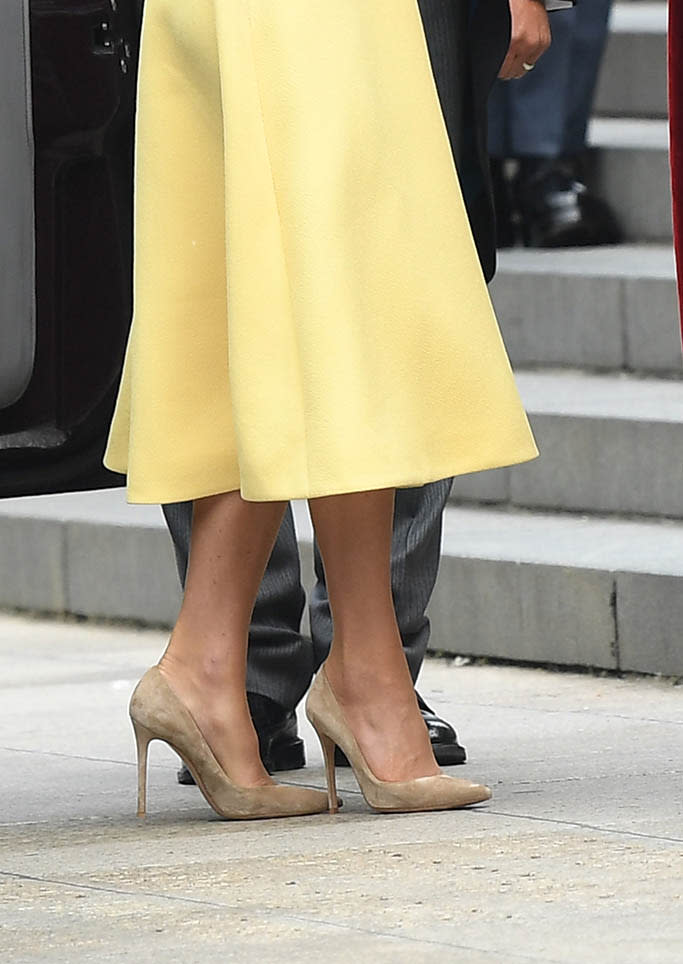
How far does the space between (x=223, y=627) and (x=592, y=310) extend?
2.48 m

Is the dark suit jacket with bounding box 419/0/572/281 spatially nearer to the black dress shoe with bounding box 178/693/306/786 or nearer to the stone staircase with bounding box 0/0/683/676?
the black dress shoe with bounding box 178/693/306/786

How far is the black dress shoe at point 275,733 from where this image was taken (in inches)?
134

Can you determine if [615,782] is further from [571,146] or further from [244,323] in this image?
[571,146]

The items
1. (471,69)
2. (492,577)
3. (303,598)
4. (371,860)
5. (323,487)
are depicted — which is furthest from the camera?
(492,577)

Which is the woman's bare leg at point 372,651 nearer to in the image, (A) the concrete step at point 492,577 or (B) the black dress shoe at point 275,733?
(B) the black dress shoe at point 275,733

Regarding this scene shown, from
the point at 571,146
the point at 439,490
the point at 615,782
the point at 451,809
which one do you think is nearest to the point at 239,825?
the point at 451,809

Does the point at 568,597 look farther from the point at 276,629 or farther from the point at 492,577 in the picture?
the point at 276,629

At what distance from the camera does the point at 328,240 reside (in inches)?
110

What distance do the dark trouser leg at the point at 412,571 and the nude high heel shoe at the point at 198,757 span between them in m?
0.51

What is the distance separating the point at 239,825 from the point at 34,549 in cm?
221

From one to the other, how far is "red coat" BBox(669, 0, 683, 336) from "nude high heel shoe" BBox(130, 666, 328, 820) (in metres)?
0.82

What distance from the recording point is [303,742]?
3492 mm

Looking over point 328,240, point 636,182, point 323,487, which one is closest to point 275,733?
point 323,487

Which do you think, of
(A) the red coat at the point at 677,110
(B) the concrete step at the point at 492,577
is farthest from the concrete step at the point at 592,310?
(A) the red coat at the point at 677,110
